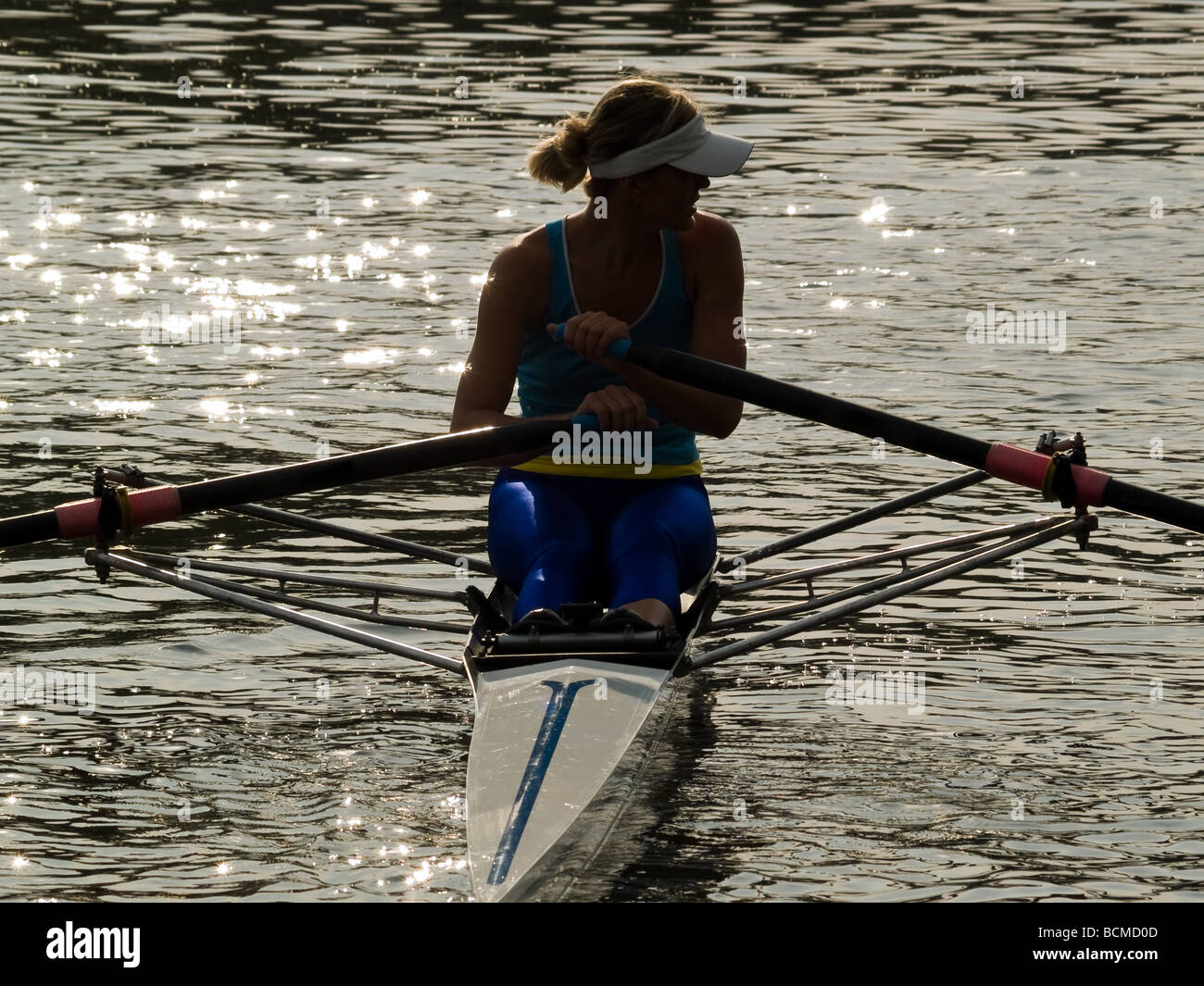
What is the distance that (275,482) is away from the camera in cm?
632

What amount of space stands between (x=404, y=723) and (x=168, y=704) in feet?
2.83

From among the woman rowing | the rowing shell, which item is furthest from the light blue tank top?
the rowing shell

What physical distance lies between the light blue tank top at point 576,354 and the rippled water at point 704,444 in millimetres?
1004

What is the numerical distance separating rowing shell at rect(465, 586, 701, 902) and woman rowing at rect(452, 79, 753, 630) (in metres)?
0.38

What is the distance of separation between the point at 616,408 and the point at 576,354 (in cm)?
61

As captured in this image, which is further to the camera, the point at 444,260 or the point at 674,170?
the point at 444,260

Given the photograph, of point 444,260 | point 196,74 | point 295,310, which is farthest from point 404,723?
point 196,74

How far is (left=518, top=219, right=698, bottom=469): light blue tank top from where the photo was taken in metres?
6.84

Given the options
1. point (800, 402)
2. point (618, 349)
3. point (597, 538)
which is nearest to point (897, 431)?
point (800, 402)

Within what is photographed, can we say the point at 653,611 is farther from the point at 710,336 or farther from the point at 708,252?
the point at 708,252

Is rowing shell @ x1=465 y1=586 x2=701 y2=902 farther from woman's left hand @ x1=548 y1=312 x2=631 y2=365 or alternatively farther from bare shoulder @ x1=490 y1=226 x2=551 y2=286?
bare shoulder @ x1=490 y1=226 x2=551 y2=286

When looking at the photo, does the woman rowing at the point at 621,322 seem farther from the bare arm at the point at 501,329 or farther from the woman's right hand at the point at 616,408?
the woman's right hand at the point at 616,408

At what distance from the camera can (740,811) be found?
20.7 feet
